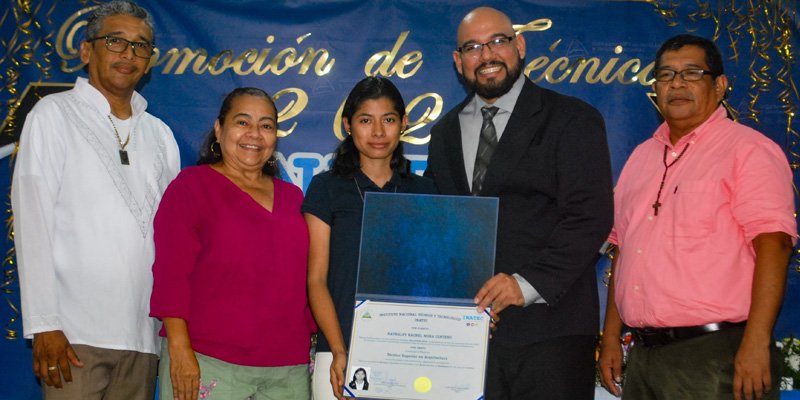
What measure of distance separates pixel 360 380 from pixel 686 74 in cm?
169

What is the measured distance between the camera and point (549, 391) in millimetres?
2414

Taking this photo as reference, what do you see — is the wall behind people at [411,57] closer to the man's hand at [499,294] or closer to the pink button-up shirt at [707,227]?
the pink button-up shirt at [707,227]

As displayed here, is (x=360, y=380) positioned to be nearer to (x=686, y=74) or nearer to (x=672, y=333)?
(x=672, y=333)

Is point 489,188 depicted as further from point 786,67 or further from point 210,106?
point 786,67

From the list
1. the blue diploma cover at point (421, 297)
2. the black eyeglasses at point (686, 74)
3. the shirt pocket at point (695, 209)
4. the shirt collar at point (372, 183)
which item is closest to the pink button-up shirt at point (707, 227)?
the shirt pocket at point (695, 209)

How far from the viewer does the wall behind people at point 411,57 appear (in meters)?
4.13

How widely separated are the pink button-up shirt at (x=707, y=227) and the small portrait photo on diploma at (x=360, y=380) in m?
1.08

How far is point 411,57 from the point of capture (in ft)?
13.7

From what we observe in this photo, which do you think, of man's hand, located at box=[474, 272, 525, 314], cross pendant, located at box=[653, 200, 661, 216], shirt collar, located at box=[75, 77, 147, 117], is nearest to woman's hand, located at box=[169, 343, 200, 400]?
man's hand, located at box=[474, 272, 525, 314]

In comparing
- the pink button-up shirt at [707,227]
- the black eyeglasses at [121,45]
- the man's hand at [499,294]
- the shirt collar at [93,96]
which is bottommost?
the man's hand at [499,294]

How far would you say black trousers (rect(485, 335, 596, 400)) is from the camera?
2418mm

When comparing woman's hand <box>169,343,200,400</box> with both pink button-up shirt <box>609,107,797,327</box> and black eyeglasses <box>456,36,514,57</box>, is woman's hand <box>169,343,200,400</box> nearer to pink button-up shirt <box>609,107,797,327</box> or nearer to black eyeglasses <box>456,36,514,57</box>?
black eyeglasses <box>456,36,514,57</box>

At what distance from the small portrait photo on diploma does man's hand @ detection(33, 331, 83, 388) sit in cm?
107

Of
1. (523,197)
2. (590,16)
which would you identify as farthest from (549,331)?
(590,16)
